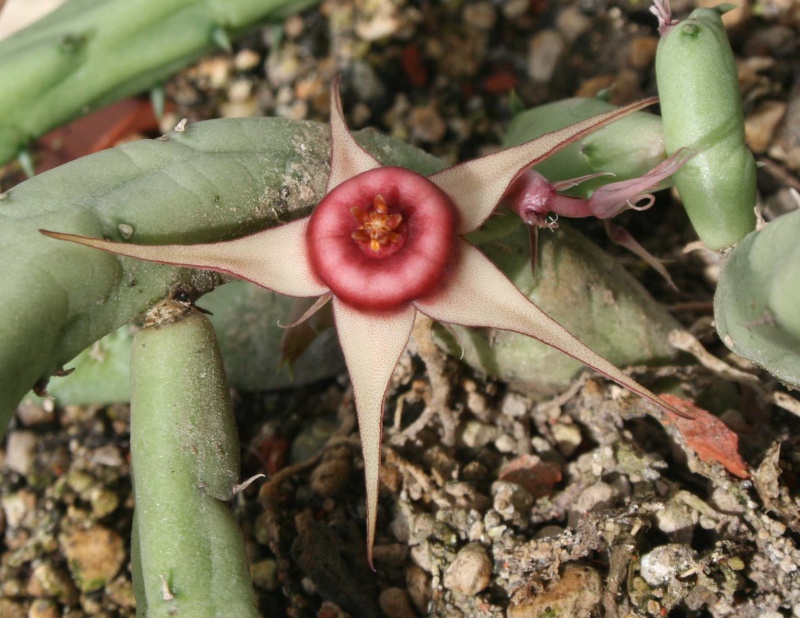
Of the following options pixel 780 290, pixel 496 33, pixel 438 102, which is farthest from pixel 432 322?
pixel 496 33

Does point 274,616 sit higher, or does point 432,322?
point 432,322

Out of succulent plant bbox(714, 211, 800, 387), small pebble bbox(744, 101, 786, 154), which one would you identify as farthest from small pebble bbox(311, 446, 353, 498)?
small pebble bbox(744, 101, 786, 154)

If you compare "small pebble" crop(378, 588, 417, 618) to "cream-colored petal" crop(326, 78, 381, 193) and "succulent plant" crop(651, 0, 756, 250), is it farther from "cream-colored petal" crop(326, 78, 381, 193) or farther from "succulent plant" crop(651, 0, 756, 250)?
"succulent plant" crop(651, 0, 756, 250)

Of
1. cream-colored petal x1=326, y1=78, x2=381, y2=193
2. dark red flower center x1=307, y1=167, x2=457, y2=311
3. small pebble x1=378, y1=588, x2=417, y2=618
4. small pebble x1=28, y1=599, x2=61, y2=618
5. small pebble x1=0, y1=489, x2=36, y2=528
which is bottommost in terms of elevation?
small pebble x1=28, y1=599, x2=61, y2=618

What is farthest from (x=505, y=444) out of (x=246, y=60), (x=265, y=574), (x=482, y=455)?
(x=246, y=60)

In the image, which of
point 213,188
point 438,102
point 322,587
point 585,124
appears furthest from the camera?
point 438,102

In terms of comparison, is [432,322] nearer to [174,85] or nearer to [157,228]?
[157,228]
